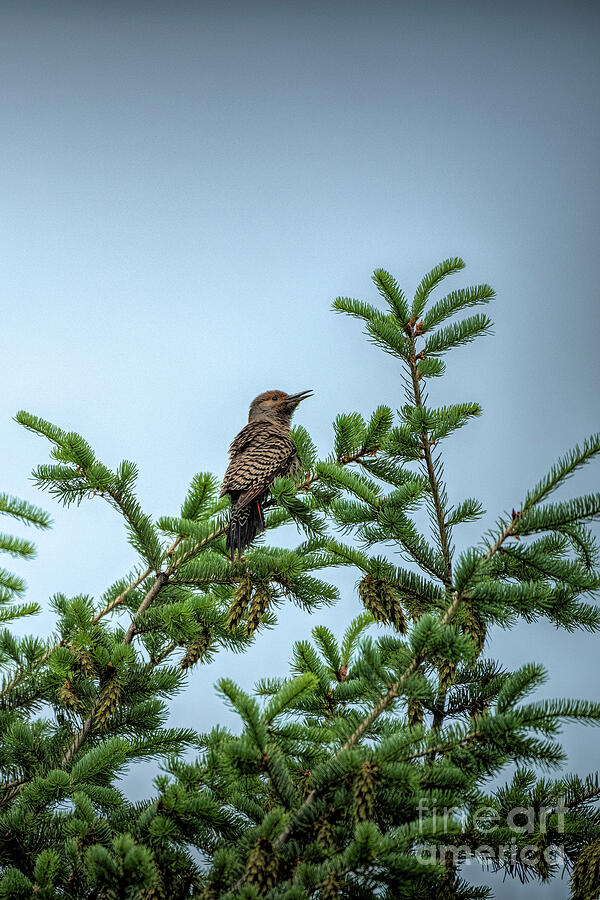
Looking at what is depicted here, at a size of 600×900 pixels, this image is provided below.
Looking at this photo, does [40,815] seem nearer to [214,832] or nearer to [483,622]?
[214,832]

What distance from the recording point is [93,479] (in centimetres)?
261

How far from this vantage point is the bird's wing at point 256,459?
9.72 feet

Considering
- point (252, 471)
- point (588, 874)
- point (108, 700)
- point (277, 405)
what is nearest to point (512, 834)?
point (588, 874)

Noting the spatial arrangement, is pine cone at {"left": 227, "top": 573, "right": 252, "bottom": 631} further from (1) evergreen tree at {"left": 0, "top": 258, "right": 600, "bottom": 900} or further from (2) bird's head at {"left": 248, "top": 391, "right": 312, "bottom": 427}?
(2) bird's head at {"left": 248, "top": 391, "right": 312, "bottom": 427}

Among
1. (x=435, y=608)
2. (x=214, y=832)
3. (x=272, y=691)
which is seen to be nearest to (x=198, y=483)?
(x=272, y=691)

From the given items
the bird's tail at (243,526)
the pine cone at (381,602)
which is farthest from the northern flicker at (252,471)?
the pine cone at (381,602)

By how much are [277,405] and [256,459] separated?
111 cm

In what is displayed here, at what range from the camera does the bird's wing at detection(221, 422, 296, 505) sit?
2963 millimetres

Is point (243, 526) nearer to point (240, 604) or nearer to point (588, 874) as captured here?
point (240, 604)

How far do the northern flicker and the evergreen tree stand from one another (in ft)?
0.33

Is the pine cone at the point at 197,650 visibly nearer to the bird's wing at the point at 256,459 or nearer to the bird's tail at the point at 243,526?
the bird's tail at the point at 243,526

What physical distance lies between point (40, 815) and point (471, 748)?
1346 mm

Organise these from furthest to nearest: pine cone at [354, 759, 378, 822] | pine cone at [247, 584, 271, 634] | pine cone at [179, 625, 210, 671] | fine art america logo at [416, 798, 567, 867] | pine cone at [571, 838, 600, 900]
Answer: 1. pine cone at [179, 625, 210, 671]
2. pine cone at [247, 584, 271, 634]
3. fine art america logo at [416, 798, 567, 867]
4. pine cone at [571, 838, 600, 900]
5. pine cone at [354, 759, 378, 822]

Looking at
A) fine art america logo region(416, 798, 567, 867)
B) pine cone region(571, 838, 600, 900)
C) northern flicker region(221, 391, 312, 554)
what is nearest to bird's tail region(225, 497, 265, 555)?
northern flicker region(221, 391, 312, 554)
